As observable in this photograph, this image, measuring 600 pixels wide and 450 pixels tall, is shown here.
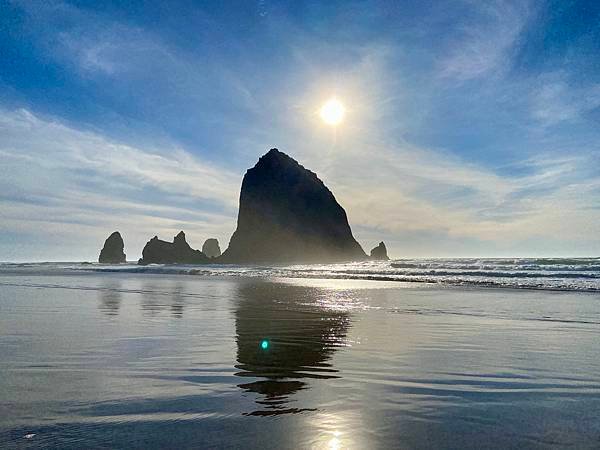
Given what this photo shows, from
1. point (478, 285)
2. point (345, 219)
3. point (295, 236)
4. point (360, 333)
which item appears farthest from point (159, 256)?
point (360, 333)

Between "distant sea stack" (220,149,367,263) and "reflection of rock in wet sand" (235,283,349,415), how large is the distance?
366 ft

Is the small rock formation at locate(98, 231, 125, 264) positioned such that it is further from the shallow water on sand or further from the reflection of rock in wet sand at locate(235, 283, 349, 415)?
the shallow water on sand

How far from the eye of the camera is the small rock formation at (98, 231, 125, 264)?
174 meters

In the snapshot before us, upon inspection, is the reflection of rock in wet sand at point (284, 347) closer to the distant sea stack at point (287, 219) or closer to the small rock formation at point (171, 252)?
the distant sea stack at point (287, 219)

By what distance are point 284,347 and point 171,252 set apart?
12779 centimetres

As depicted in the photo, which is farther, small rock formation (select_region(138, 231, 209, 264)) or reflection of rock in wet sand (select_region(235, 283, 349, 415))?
small rock formation (select_region(138, 231, 209, 264))

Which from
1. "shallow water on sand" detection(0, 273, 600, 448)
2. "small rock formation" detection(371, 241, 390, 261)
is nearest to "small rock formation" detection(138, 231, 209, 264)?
"small rock formation" detection(371, 241, 390, 261)

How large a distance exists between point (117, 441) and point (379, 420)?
8.08 feet

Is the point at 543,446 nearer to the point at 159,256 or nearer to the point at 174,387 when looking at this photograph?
the point at 174,387

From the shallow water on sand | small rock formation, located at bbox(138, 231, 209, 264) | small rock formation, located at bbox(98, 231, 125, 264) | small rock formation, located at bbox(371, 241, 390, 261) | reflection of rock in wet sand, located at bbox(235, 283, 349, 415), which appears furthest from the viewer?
small rock formation, located at bbox(98, 231, 125, 264)

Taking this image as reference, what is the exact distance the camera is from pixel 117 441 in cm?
334

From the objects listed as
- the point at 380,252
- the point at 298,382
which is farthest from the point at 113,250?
the point at 298,382

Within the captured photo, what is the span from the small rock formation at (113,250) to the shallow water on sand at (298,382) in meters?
181

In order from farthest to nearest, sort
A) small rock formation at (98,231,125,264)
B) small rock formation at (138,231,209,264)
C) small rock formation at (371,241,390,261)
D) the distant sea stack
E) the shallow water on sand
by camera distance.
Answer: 1. small rock formation at (98,231,125,264)
2. small rock formation at (371,241,390,261)
3. the distant sea stack
4. small rock formation at (138,231,209,264)
5. the shallow water on sand
